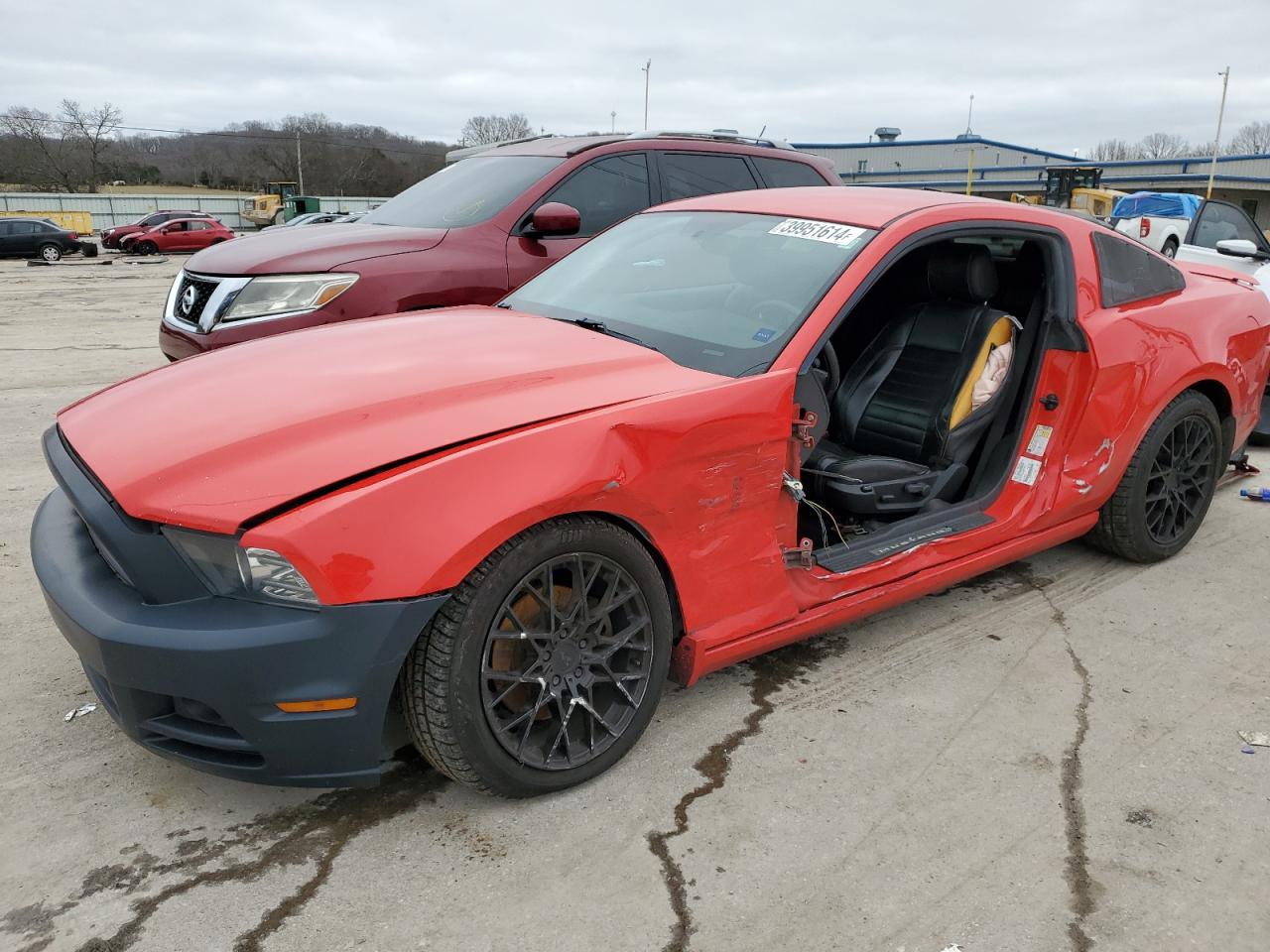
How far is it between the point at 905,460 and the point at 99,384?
6.54 meters

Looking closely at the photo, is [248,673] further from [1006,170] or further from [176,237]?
[1006,170]

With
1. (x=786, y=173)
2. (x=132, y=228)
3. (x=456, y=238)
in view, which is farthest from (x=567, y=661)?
(x=132, y=228)

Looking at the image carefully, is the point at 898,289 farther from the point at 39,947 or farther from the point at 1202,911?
the point at 39,947

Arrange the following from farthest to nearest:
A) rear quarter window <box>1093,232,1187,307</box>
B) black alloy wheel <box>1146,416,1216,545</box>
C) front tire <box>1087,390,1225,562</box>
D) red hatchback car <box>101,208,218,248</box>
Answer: red hatchback car <box>101,208,218,248</box>
black alloy wheel <box>1146,416,1216,545</box>
front tire <box>1087,390,1225,562</box>
rear quarter window <box>1093,232,1187,307</box>

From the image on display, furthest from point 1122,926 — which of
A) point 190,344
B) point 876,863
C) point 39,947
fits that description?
point 190,344

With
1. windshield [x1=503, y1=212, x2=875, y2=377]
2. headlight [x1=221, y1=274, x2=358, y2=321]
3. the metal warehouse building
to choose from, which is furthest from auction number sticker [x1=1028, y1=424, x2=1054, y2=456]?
the metal warehouse building

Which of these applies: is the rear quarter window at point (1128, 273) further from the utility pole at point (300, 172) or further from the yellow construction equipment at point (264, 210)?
the utility pole at point (300, 172)

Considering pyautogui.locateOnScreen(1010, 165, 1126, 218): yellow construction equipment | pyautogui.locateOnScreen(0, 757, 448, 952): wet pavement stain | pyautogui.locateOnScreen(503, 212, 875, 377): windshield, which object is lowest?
pyautogui.locateOnScreen(0, 757, 448, 952): wet pavement stain

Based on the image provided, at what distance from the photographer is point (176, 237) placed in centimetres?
3183

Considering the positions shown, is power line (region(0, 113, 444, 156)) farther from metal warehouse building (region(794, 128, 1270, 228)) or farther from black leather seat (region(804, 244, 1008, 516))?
black leather seat (region(804, 244, 1008, 516))

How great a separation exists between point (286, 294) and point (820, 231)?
2815 millimetres

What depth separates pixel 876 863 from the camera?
2.30 m

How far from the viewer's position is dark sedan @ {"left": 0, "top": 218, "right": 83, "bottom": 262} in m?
26.3

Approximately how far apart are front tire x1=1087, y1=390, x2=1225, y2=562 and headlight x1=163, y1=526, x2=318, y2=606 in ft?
10.9
